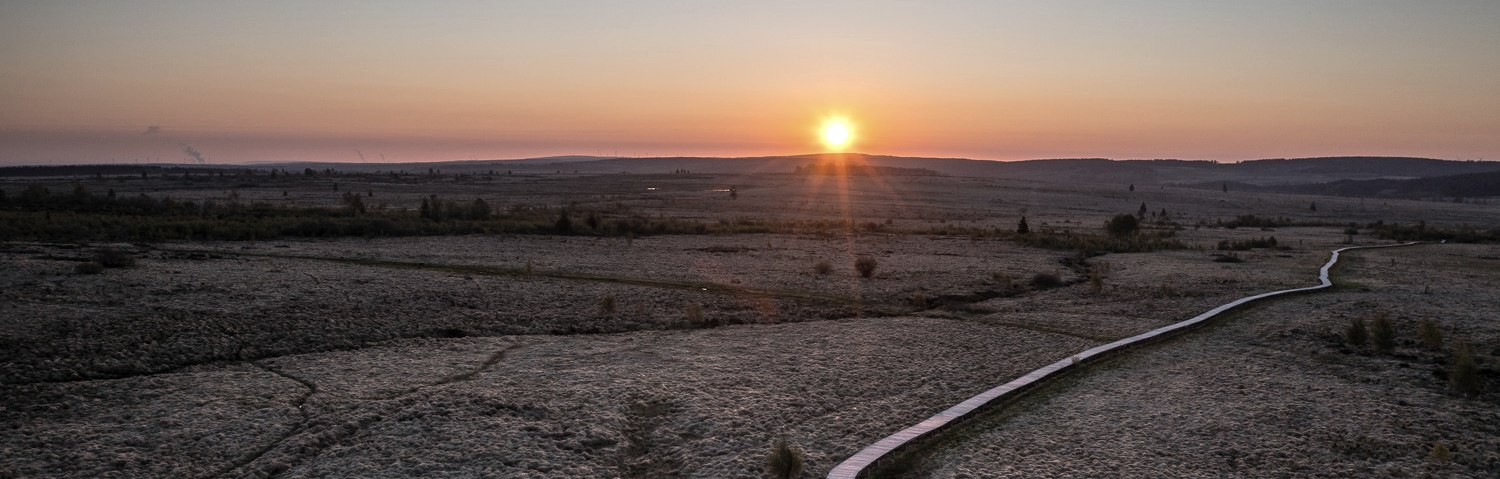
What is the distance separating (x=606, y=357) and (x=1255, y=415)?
766 cm

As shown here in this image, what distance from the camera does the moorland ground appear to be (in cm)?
830

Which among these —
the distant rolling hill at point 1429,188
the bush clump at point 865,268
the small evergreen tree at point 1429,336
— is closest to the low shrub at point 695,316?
the bush clump at point 865,268

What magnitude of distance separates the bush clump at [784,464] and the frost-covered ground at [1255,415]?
110 cm

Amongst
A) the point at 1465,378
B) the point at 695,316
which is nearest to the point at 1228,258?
the point at 1465,378

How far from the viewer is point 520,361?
12008 millimetres

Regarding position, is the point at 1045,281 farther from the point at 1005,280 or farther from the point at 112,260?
the point at 112,260

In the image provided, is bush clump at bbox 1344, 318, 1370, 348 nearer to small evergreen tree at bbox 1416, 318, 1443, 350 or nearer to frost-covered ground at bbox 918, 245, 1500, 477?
frost-covered ground at bbox 918, 245, 1500, 477

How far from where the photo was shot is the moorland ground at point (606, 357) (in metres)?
8.30

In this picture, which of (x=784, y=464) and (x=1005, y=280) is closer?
(x=784, y=464)

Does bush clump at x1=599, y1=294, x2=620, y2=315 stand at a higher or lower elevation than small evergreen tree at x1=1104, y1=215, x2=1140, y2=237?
lower

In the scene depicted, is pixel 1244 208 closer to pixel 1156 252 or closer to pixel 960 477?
pixel 1156 252

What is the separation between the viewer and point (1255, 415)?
963cm

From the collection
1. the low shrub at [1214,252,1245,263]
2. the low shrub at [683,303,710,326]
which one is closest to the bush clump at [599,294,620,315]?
the low shrub at [683,303,710,326]

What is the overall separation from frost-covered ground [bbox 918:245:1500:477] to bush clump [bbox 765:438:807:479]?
1.10m
